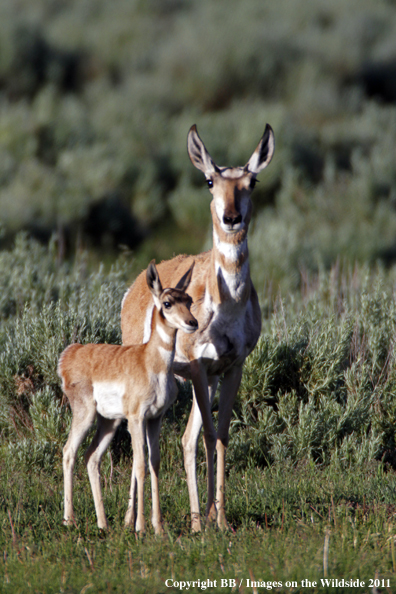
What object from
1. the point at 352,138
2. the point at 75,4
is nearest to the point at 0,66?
the point at 352,138

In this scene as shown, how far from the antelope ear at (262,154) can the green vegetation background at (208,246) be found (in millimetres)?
2303

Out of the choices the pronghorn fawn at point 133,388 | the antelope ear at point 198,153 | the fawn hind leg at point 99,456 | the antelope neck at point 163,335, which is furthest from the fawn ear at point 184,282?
the fawn hind leg at point 99,456

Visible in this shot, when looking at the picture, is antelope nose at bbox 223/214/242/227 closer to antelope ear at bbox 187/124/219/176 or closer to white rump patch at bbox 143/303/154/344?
antelope ear at bbox 187/124/219/176

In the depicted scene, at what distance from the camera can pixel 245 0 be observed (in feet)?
113

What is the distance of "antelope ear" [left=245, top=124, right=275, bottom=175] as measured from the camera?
4.67 metres

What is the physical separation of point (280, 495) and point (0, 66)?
20.5 m

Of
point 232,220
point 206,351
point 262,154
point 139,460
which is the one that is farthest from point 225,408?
point 262,154

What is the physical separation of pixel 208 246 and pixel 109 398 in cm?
783

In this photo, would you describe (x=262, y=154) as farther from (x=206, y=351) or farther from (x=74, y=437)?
(x=74, y=437)

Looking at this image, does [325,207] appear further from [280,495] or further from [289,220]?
[280,495]

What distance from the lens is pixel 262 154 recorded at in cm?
476

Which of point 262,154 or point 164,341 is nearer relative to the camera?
point 164,341

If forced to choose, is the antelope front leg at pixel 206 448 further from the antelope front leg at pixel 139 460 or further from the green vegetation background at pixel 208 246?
the antelope front leg at pixel 139 460

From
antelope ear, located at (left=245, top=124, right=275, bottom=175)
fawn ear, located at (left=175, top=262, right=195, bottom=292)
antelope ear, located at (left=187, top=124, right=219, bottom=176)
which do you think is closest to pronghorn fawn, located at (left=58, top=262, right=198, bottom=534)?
fawn ear, located at (left=175, top=262, right=195, bottom=292)
